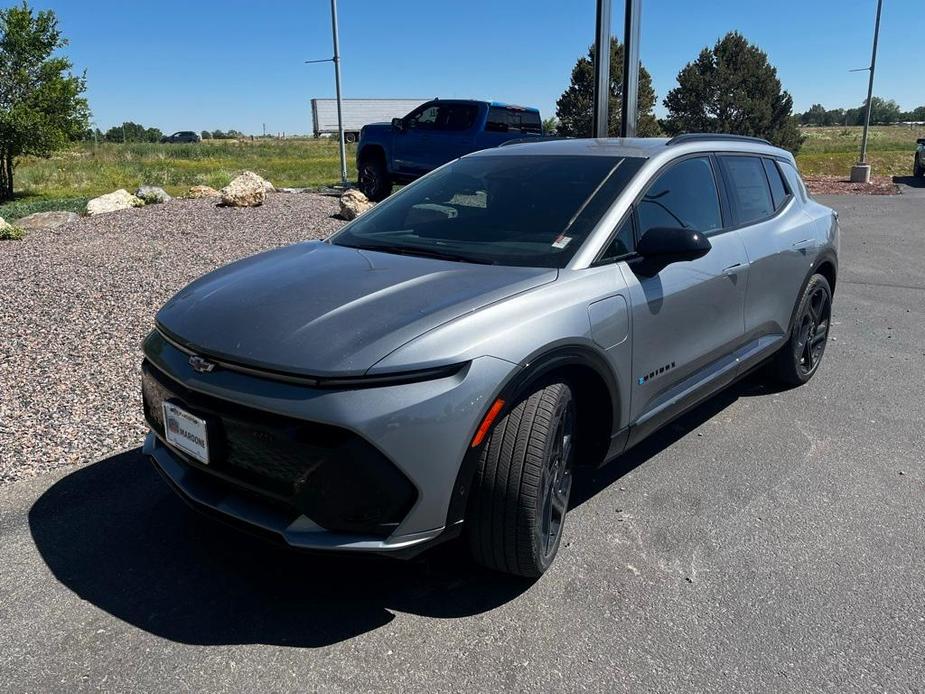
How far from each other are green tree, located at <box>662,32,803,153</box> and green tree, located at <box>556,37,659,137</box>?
288 cm

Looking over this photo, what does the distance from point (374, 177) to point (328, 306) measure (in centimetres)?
1357

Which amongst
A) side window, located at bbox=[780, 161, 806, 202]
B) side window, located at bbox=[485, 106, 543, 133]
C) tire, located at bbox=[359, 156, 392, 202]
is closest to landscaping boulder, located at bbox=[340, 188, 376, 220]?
tire, located at bbox=[359, 156, 392, 202]

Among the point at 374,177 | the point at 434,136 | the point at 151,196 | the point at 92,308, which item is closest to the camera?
the point at 92,308

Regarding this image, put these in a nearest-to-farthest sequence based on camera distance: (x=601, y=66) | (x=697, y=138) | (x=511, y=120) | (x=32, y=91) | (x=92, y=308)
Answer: (x=697, y=138) → (x=92, y=308) → (x=601, y=66) → (x=511, y=120) → (x=32, y=91)

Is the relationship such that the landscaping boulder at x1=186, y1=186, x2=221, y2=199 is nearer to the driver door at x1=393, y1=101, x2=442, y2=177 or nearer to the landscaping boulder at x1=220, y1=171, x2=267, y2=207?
the landscaping boulder at x1=220, y1=171, x2=267, y2=207

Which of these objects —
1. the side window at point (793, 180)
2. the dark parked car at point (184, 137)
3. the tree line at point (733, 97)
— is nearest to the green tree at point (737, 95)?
the tree line at point (733, 97)

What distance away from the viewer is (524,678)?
7.72 feet

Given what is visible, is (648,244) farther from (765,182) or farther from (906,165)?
(906,165)

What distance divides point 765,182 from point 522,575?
126 inches

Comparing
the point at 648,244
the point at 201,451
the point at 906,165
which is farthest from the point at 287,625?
the point at 906,165

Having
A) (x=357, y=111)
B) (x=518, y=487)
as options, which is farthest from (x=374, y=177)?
(x=357, y=111)

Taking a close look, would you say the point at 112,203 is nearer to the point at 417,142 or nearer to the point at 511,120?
A: the point at 417,142

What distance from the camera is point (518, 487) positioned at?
8.31 feet

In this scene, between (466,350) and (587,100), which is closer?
(466,350)
